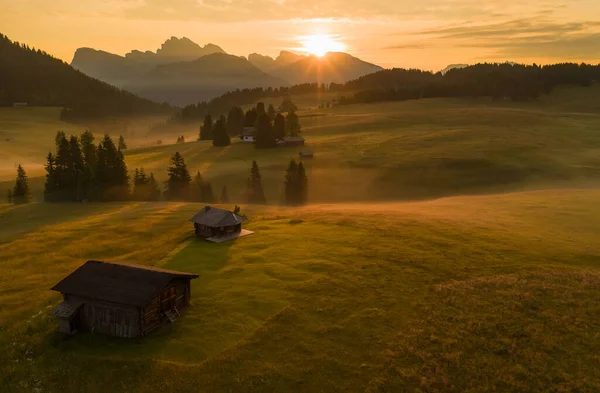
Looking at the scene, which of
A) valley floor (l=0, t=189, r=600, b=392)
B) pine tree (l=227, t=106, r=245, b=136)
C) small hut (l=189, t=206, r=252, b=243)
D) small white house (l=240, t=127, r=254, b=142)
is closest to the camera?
valley floor (l=0, t=189, r=600, b=392)

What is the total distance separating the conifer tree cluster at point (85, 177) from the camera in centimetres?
8400

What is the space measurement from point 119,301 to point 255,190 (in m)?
57.8

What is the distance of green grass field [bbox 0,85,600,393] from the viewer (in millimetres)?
26094

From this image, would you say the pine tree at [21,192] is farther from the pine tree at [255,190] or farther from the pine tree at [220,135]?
the pine tree at [220,135]

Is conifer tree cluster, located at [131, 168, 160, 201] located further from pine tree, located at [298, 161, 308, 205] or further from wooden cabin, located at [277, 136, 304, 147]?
wooden cabin, located at [277, 136, 304, 147]

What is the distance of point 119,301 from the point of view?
1177 inches

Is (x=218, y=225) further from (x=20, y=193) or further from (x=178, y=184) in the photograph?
(x=20, y=193)

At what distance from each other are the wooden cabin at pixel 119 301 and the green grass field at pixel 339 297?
105 centimetres

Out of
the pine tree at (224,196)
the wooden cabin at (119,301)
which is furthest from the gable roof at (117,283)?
the pine tree at (224,196)

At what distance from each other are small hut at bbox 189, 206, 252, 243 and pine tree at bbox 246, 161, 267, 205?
32.4m

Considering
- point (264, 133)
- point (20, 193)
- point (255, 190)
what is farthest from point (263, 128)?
point (20, 193)

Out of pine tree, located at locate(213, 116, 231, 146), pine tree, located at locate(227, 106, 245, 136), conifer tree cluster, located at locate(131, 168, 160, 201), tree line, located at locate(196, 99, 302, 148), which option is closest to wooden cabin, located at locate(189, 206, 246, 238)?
conifer tree cluster, located at locate(131, 168, 160, 201)

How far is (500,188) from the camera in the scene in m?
85.2

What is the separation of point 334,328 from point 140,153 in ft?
392
